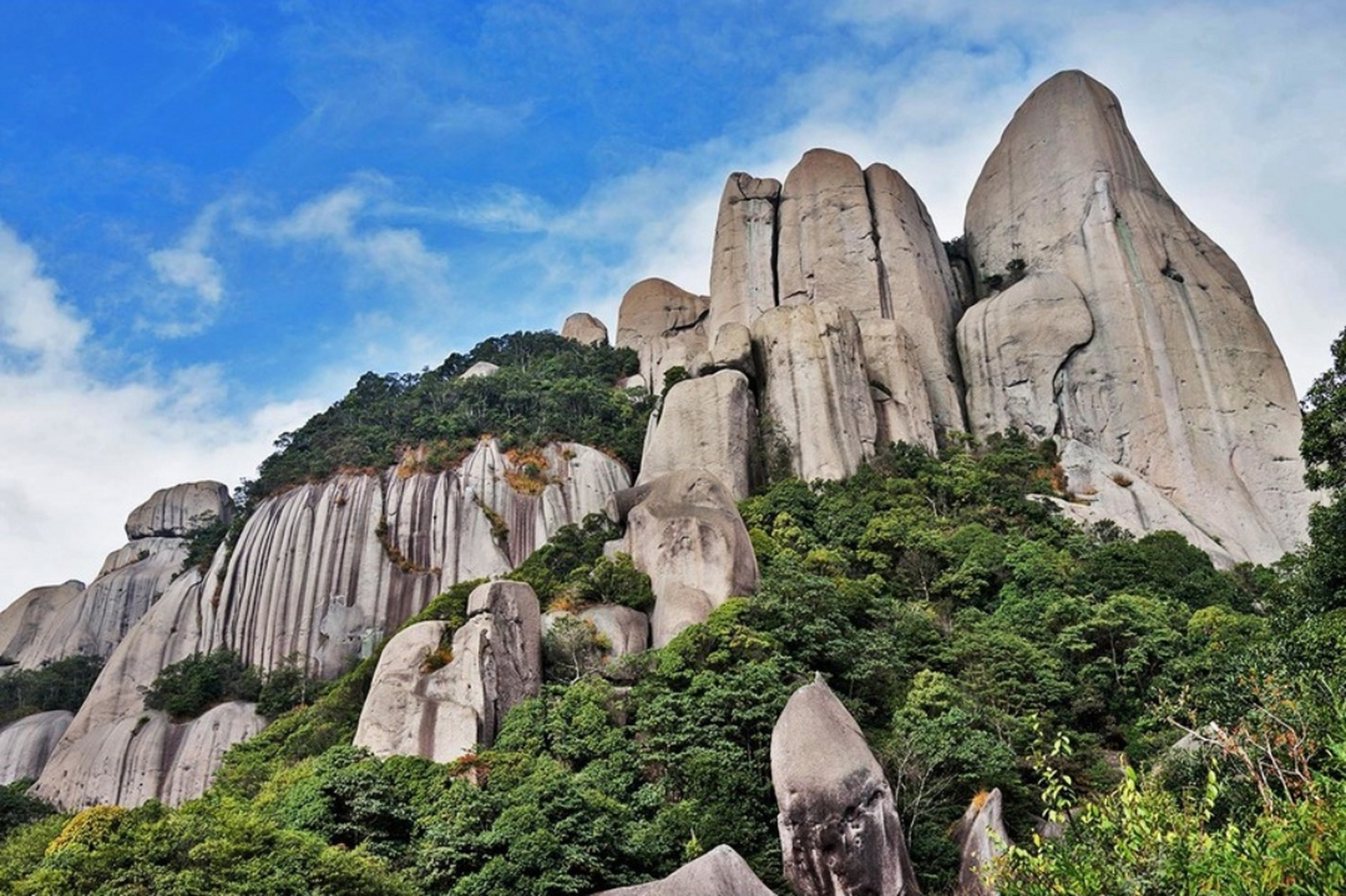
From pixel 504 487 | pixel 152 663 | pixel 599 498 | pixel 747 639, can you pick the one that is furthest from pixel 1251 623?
pixel 152 663

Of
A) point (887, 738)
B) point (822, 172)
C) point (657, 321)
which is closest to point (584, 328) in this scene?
point (657, 321)

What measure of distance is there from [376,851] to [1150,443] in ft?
95.1

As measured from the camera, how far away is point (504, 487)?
132 ft

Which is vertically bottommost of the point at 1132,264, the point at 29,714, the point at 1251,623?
the point at 1251,623

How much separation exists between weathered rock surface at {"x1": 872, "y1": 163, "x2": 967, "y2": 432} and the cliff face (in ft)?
37.7

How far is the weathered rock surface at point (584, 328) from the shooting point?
58.6 metres

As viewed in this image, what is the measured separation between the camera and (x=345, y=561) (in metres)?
39.2

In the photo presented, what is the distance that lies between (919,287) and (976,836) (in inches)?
1126

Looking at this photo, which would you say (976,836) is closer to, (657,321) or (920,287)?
(920,287)

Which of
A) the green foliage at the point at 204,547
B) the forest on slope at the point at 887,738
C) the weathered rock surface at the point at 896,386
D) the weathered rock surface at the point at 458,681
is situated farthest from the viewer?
the green foliage at the point at 204,547

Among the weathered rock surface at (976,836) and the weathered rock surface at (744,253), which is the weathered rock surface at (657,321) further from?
the weathered rock surface at (976,836)

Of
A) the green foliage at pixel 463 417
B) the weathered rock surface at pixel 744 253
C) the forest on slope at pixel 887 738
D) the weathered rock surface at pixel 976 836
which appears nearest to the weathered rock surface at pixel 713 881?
the forest on slope at pixel 887 738

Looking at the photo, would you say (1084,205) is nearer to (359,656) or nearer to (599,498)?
(599,498)

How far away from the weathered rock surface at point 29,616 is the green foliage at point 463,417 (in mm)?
10573
